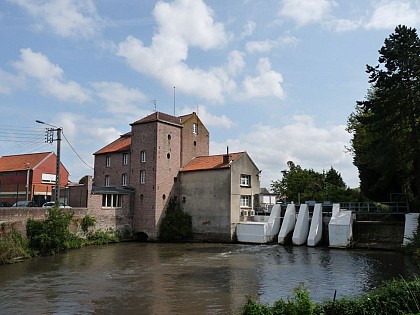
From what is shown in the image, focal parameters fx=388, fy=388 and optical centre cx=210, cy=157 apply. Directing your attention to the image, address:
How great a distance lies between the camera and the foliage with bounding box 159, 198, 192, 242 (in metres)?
36.6

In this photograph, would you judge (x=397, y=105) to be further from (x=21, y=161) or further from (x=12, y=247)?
(x=21, y=161)

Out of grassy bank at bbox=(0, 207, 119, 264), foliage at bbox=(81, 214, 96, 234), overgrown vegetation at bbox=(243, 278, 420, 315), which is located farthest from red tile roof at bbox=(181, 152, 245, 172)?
overgrown vegetation at bbox=(243, 278, 420, 315)

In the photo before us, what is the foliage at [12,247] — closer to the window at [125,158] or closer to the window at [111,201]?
the window at [111,201]

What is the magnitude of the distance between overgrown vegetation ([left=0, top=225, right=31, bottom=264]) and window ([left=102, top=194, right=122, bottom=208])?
9.92 meters

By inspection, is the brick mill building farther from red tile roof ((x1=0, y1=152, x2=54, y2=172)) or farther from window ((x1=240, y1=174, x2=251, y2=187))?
red tile roof ((x1=0, y1=152, x2=54, y2=172))

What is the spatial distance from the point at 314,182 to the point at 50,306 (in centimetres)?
4339

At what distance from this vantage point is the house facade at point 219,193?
35781mm

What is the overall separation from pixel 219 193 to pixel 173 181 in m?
5.30

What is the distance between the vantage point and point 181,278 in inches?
756

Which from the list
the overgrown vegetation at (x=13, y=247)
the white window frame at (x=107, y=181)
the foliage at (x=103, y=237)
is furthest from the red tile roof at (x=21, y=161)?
the overgrown vegetation at (x=13, y=247)

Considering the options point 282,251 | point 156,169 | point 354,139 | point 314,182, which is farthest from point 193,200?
point 314,182

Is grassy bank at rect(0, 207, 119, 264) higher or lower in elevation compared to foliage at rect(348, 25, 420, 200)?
lower

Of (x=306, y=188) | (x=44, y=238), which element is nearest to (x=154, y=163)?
(x=44, y=238)

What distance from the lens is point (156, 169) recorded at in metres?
37.2
